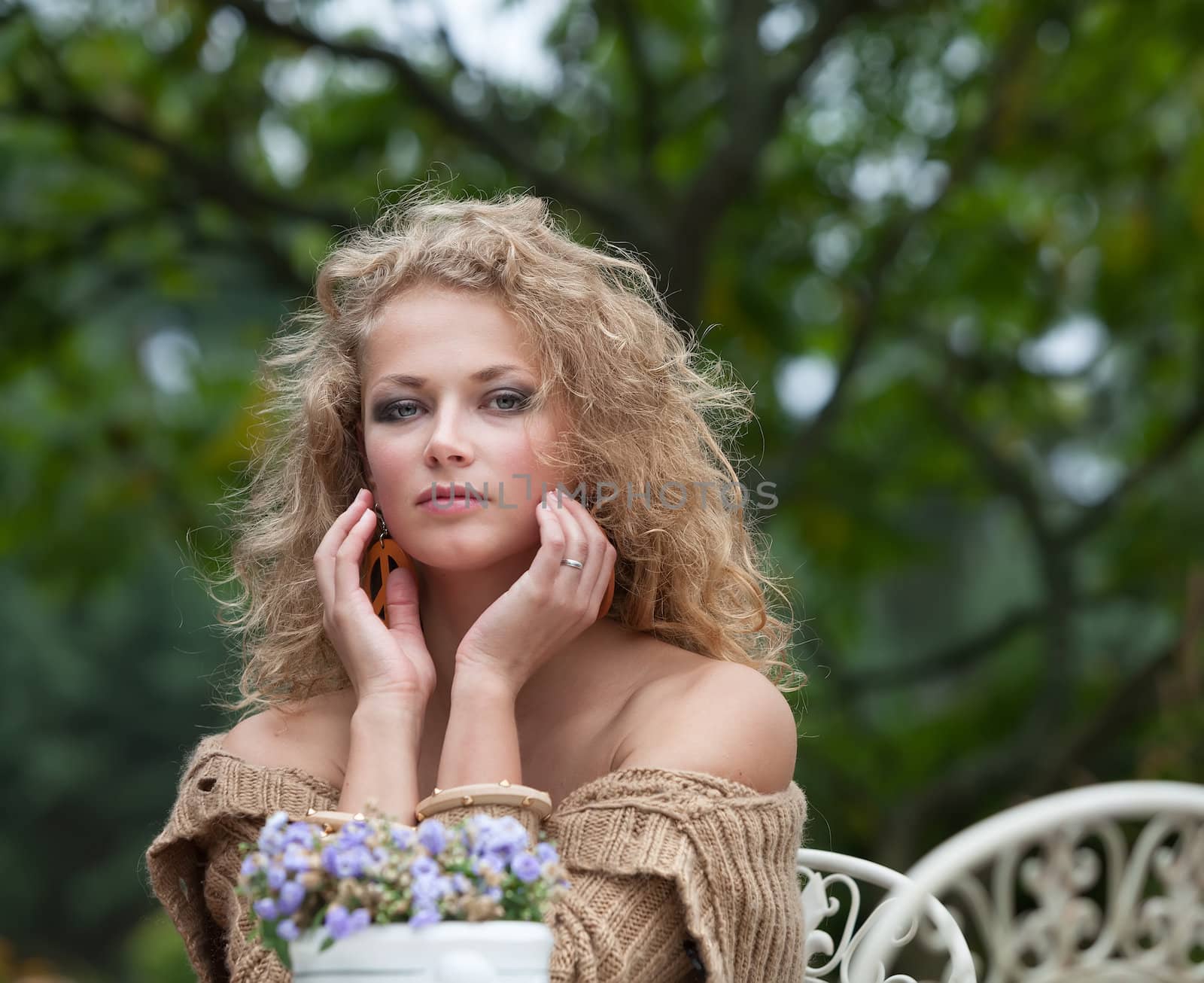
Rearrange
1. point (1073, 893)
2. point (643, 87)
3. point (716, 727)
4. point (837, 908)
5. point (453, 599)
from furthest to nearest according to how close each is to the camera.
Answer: point (643, 87), point (837, 908), point (453, 599), point (716, 727), point (1073, 893)

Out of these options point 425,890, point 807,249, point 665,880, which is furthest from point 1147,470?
point 425,890

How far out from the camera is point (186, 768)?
2.64m

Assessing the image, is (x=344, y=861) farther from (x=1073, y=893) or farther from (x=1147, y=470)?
(x=1147, y=470)

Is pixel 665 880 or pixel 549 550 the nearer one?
pixel 665 880

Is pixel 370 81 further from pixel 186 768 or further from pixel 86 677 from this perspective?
pixel 86 677

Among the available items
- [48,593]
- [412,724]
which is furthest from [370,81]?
[412,724]

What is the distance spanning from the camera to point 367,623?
246cm

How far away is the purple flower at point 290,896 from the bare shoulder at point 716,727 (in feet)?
2.44

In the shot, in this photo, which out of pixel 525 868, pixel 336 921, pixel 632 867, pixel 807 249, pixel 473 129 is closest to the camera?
pixel 336 921

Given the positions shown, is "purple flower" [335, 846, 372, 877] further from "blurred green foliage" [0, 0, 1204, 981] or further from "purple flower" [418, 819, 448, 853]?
"blurred green foliage" [0, 0, 1204, 981]

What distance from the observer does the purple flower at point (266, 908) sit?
65.2 inches

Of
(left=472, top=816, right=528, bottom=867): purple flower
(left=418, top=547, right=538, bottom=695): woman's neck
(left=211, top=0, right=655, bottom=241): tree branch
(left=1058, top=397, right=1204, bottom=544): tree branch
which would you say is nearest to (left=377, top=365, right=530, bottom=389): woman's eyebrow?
(left=418, top=547, right=538, bottom=695): woman's neck

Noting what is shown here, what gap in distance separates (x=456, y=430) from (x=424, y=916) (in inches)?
39.3

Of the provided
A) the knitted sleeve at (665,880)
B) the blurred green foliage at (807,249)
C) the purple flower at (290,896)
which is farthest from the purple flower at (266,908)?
the blurred green foliage at (807,249)
